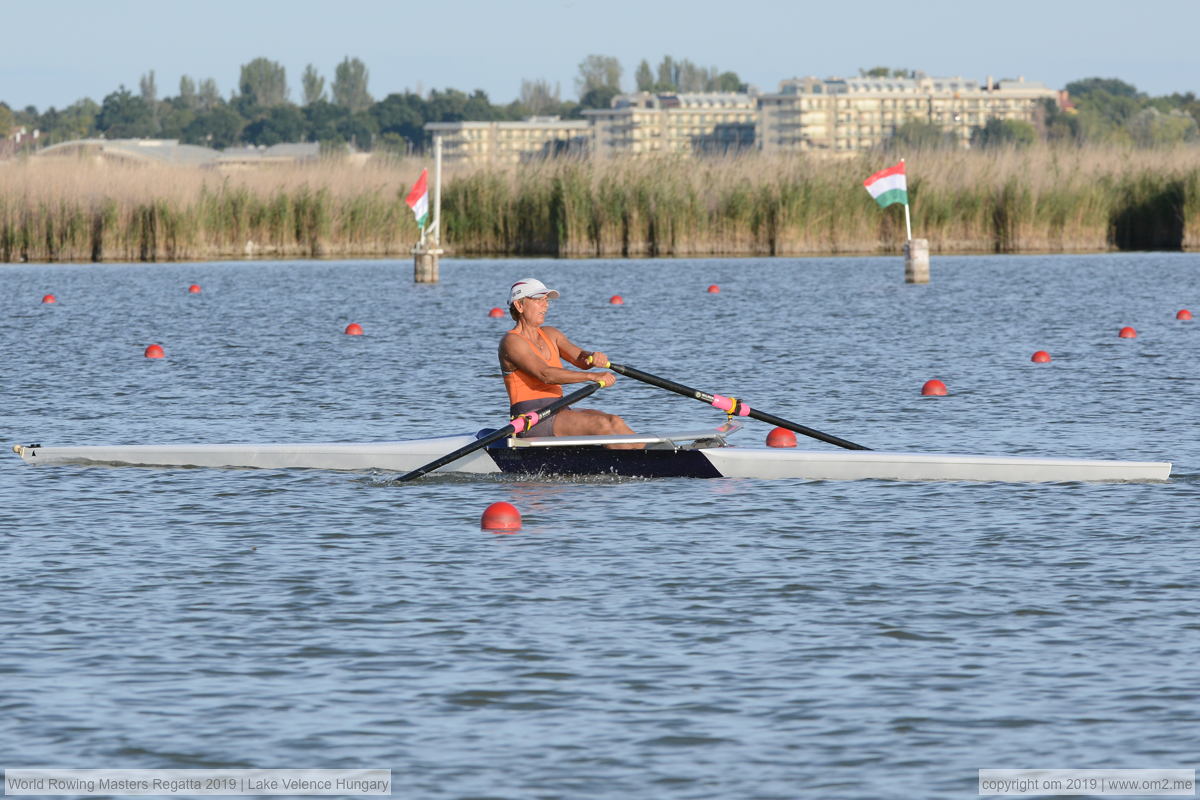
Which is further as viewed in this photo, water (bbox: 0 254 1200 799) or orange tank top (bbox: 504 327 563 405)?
orange tank top (bbox: 504 327 563 405)

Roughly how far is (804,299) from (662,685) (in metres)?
25.8

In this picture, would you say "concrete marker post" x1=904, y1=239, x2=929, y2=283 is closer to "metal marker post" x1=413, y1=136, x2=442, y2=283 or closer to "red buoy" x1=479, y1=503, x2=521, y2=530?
"metal marker post" x1=413, y1=136, x2=442, y2=283

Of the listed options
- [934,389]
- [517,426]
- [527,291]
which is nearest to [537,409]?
[517,426]

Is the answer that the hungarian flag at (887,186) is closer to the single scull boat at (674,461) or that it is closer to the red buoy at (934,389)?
the red buoy at (934,389)

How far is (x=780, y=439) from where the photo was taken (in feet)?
51.0

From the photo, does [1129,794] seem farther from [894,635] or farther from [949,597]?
[949,597]

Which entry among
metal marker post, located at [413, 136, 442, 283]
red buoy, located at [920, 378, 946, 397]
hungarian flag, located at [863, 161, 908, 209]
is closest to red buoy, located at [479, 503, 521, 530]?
red buoy, located at [920, 378, 946, 397]

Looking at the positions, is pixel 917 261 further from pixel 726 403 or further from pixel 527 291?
pixel 527 291

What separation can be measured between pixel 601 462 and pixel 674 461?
0.54 metres

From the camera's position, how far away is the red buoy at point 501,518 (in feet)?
38.4

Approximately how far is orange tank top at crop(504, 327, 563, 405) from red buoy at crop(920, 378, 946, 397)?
20.9 ft

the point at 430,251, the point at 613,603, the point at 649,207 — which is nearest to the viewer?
the point at 613,603

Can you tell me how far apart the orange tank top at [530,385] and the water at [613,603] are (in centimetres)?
64

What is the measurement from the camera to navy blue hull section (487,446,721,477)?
1356 centimetres
